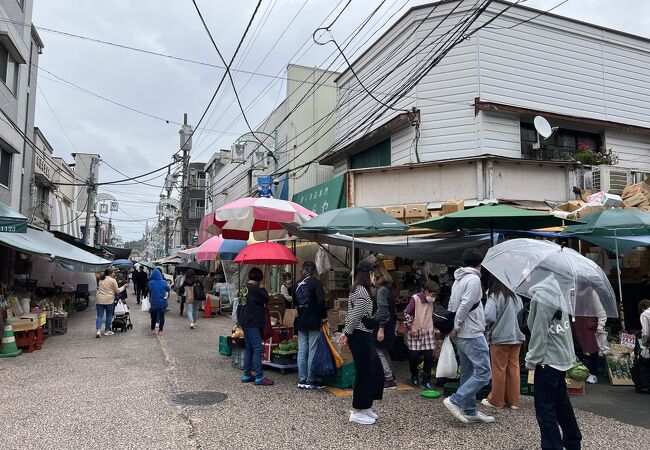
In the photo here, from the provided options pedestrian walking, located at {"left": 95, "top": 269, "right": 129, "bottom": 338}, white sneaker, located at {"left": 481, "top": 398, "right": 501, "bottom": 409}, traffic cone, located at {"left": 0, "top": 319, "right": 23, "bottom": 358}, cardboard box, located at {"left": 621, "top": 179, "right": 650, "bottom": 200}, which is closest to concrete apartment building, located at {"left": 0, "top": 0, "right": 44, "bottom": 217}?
pedestrian walking, located at {"left": 95, "top": 269, "right": 129, "bottom": 338}

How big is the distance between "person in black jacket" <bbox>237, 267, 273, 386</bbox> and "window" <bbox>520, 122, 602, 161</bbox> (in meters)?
8.68

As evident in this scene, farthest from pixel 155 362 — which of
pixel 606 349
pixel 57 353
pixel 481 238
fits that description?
pixel 606 349

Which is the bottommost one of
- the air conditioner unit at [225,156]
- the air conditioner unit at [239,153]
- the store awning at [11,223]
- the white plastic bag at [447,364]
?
the white plastic bag at [447,364]

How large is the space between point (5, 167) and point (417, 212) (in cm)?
1328

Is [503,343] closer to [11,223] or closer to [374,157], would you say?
[11,223]

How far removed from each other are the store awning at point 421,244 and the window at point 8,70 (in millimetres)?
11841

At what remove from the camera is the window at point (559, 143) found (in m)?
12.6

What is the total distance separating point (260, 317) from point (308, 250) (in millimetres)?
6391

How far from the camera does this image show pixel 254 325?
278 inches

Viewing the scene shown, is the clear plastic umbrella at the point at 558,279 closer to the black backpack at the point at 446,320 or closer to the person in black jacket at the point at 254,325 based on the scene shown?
the black backpack at the point at 446,320

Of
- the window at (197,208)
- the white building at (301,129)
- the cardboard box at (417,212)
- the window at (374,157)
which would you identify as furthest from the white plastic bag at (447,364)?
the window at (197,208)

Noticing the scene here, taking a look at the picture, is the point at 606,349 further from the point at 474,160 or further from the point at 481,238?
the point at 474,160

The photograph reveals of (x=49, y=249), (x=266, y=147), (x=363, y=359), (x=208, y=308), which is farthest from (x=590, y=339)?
(x=266, y=147)

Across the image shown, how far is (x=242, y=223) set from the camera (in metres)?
9.38
